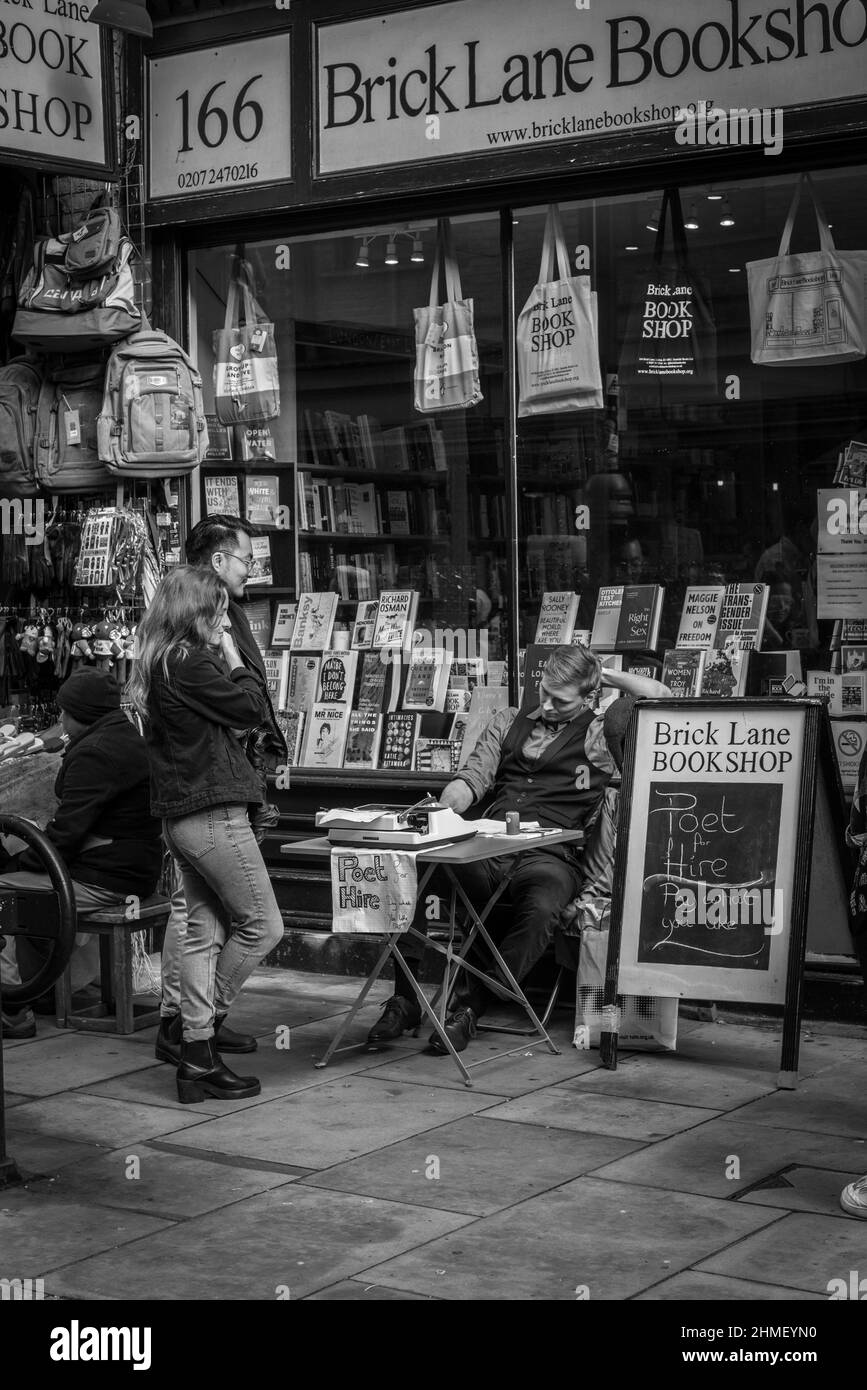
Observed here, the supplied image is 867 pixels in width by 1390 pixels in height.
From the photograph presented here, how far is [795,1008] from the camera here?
5.89 meters

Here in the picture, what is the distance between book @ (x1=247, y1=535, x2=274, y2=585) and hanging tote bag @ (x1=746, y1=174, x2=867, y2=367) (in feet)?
8.72

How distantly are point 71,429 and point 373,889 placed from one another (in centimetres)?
325

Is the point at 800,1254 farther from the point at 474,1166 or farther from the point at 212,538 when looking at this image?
the point at 212,538

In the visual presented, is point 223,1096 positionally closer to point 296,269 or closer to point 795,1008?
point 795,1008

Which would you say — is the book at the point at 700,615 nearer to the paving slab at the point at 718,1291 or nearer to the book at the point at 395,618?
the book at the point at 395,618

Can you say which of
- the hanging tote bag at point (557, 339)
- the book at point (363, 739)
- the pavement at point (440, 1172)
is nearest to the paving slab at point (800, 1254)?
the pavement at point (440, 1172)

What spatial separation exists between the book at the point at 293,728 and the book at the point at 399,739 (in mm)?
476

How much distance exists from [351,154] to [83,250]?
1346 mm

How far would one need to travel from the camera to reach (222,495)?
8.48 metres

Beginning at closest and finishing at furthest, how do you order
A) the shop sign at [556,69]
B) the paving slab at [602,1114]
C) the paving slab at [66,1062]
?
the paving slab at [602,1114], the paving slab at [66,1062], the shop sign at [556,69]

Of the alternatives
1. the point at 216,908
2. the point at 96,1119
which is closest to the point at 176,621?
the point at 216,908

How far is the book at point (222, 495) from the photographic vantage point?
8.46 meters

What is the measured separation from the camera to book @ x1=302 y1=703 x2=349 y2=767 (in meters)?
8.10
